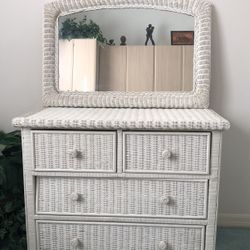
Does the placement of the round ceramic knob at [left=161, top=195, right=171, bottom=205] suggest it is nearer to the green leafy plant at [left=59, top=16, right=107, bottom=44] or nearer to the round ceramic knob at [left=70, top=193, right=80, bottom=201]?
the round ceramic knob at [left=70, top=193, right=80, bottom=201]

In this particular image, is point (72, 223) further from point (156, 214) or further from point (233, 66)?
point (233, 66)

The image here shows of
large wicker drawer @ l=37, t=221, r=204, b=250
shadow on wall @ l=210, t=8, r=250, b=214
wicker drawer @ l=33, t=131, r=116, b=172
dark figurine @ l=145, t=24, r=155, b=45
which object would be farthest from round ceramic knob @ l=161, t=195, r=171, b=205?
dark figurine @ l=145, t=24, r=155, b=45

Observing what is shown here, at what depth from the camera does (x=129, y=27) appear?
1.65 m

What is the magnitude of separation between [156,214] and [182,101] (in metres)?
0.55

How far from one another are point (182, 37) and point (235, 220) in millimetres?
1018

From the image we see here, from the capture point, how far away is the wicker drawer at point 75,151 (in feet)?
4.29

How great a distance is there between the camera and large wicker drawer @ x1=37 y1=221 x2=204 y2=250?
4.56ft

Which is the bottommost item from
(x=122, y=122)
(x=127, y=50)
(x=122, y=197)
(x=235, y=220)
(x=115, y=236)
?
(x=235, y=220)

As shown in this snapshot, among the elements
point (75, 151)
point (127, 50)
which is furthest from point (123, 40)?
point (75, 151)

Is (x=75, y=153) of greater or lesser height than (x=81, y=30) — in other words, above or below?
below

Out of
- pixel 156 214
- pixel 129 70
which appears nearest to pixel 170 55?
pixel 129 70

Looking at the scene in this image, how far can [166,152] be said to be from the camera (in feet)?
4.23

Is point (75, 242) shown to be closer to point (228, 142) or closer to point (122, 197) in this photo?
point (122, 197)

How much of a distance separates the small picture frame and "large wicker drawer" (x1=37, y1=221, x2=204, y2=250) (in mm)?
845
